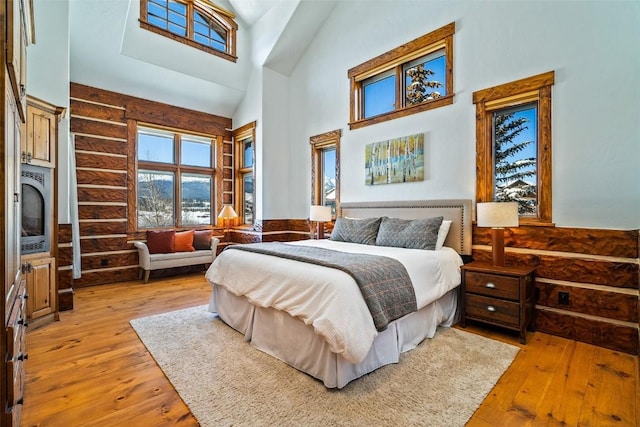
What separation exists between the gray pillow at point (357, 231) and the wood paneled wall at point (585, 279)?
1403mm

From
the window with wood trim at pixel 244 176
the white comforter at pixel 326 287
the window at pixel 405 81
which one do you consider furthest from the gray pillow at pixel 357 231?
the window with wood trim at pixel 244 176

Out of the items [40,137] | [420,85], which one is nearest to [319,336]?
[40,137]

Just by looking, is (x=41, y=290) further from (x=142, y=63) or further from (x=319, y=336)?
(x=142, y=63)

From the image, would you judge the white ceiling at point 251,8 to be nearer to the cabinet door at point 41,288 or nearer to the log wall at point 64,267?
the log wall at point 64,267

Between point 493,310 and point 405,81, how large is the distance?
2973mm

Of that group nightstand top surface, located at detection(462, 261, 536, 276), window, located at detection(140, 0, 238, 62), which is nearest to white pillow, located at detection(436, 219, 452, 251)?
nightstand top surface, located at detection(462, 261, 536, 276)

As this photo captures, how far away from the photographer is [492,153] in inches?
133

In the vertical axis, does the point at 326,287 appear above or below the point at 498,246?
below

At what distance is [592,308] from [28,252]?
5.11 metres

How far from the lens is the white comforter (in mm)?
1886

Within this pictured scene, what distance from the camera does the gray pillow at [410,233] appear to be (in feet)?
10.7

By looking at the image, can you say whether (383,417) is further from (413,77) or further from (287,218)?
(287,218)

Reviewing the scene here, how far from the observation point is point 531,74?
3.05 metres

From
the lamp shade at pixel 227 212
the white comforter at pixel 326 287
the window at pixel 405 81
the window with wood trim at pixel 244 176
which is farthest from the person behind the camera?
the window with wood trim at pixel 244 176
